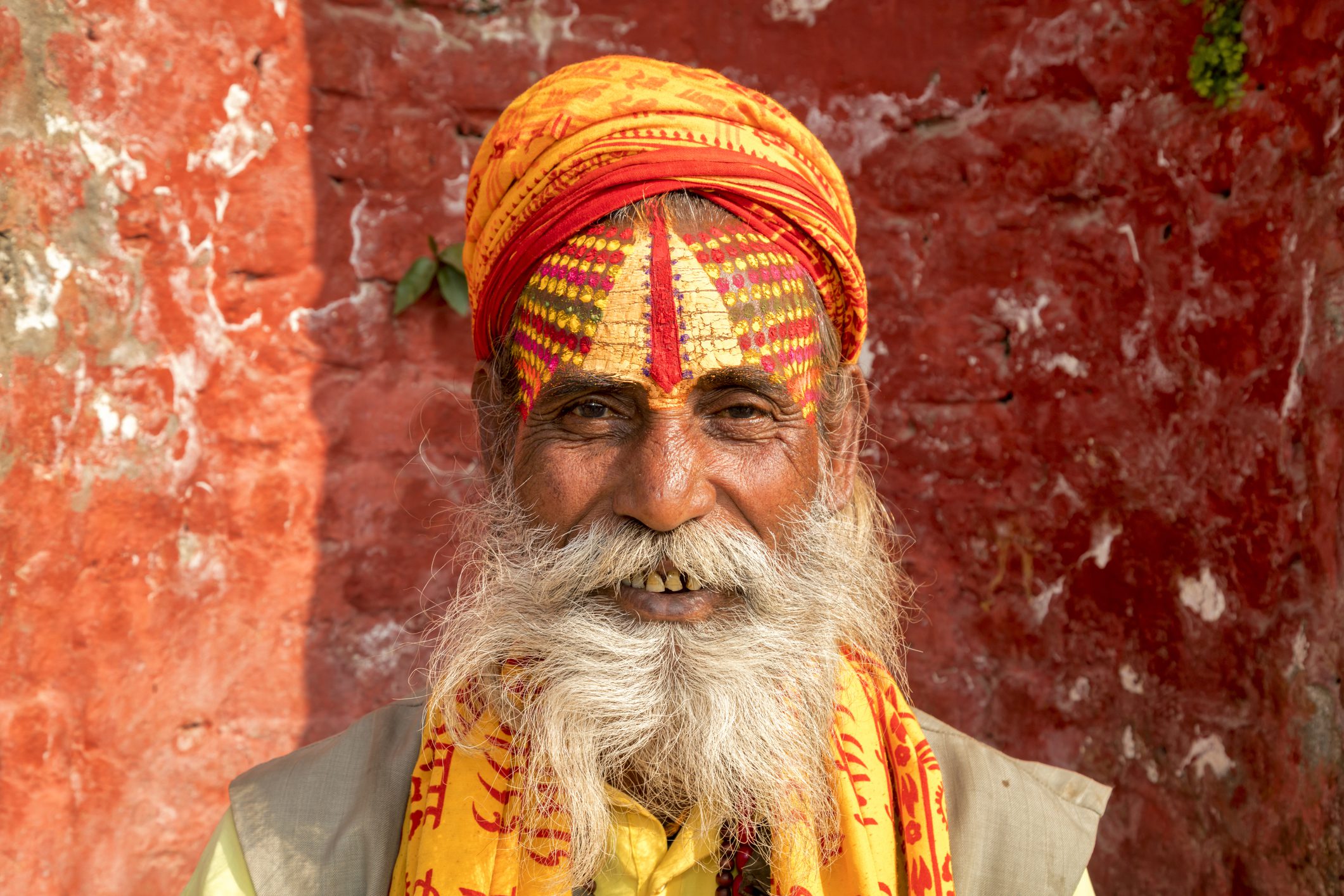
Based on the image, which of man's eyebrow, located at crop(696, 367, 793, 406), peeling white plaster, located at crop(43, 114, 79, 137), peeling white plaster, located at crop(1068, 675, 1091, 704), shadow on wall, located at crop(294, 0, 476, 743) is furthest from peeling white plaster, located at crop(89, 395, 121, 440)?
peeling white plaster, located at crop(1068, 675, 1091, 704)

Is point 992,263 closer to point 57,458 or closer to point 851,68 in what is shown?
point 851,68

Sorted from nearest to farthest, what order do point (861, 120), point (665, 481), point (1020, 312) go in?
point (665, 481)
point (1020, 312)
point (861, 120)

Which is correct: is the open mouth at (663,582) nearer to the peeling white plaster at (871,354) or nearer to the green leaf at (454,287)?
the green leaf at (454,287)

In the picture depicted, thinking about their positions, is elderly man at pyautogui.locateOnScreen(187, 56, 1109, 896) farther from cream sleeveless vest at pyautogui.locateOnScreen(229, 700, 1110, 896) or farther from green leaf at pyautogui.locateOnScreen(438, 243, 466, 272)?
green leaf at pyautogui.locateOnScreen(438, 243, 466, 272)

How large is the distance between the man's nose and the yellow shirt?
18.9 inches

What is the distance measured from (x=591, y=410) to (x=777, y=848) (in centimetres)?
76

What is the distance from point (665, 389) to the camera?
1639 millimetres

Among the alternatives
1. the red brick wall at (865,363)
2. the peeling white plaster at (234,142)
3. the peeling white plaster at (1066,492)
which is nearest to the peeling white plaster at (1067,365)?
the red brick wall at (865,363)

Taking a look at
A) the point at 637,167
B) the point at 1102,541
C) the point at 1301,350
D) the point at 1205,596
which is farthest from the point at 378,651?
the point at 1301,350

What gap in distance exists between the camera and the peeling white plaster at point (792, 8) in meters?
2.98

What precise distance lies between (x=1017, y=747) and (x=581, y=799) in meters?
1.74

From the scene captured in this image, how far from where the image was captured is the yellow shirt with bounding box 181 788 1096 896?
5.42 ft

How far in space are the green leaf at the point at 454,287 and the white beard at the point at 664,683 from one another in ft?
3.81

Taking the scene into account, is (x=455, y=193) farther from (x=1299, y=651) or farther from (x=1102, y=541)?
(x=1299, y=651)
